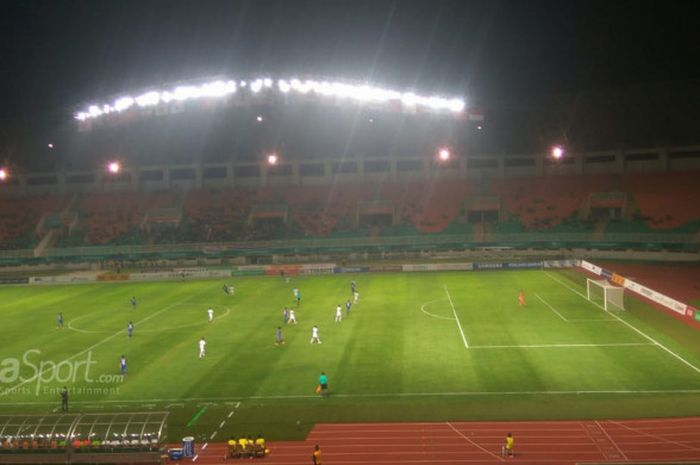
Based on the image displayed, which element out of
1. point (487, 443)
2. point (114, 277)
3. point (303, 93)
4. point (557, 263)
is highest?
point (303, 93)

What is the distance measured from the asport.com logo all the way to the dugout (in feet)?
30.4

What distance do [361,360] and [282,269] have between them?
109ft

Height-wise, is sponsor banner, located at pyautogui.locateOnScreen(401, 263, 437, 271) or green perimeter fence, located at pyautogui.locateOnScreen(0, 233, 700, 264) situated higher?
green perimeter fence, located at pyautogui.locateOnScreen(0, 233, 700, 264)

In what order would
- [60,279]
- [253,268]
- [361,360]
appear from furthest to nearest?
[253,268], [60,279], [361,360]

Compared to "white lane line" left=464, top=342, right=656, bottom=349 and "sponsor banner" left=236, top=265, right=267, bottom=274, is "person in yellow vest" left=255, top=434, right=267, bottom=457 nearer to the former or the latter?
"white lane line" left=464, top=342, right=656, bottom=349

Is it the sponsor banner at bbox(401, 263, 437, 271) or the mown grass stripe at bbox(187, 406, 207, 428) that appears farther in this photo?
the sponsor banner at bbox(401, 263, 437, 271)

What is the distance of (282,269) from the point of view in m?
60.8

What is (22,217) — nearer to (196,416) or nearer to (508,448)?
(196,416)

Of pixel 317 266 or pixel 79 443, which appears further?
pixel 317 266

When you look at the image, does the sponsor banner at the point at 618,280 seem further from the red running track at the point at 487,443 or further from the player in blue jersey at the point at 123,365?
the player in blue jersey at the point at 123,365

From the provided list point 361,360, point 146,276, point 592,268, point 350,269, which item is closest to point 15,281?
point 146,276

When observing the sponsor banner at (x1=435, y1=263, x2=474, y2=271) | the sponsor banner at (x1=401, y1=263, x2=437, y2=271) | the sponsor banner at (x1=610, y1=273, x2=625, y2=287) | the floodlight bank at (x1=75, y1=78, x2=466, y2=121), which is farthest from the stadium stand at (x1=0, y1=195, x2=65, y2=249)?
the sponsor banner at (x1=610, y1=273, x2=625, y2=287)

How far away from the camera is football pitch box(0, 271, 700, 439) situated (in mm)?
22234

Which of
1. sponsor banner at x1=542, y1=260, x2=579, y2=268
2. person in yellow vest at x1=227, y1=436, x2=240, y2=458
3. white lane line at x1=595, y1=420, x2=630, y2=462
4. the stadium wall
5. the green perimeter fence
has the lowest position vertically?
person in yellow vest at x1=227, y1=436, x2=240, y2=458
